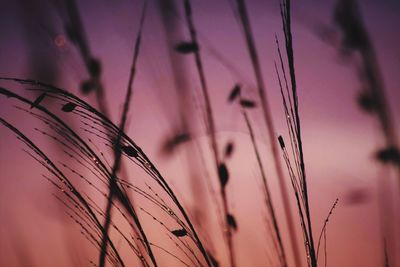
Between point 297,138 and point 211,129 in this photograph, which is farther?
point 211,129

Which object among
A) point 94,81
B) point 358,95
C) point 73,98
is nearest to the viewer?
point 73,98

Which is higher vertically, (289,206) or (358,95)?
(358,95)

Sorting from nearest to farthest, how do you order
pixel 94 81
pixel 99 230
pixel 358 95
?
pixel 99 230 → pixel 358 95 → pixel 94 81

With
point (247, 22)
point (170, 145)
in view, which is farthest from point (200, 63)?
point (170, 145)

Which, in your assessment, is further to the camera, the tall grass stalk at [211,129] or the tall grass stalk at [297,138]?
the tall grass stalk at [211,129]

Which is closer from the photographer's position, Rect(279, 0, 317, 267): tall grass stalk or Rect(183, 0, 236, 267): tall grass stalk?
Rect(279, 0, 317, 267): tall grass stalk

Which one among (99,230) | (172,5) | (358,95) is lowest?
(99,230)

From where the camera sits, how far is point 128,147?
0.70 metres

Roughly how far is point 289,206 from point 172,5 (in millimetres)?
646

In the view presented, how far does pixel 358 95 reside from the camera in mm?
905

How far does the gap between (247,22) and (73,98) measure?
0.53 metres

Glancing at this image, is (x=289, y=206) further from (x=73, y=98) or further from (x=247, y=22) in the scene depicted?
(x=73, y=98)

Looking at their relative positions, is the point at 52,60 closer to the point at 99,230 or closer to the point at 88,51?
the point at 88,51

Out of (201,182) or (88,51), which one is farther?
(201,182)
